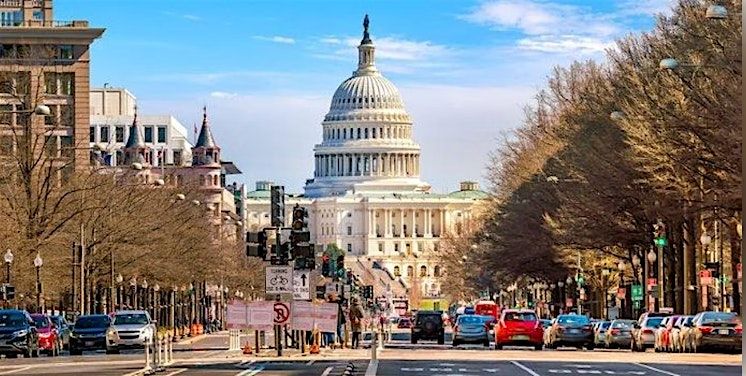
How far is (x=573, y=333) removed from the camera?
7988 cm

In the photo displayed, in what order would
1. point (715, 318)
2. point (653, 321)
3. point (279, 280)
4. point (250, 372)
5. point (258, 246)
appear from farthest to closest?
point (653, 321)
point (715, 318)
point (258, 246)
point (279, 280)
point (250, 372)

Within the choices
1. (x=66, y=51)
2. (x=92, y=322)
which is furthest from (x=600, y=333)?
(x=66, y=51)

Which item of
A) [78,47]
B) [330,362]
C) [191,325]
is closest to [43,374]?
[330,362]

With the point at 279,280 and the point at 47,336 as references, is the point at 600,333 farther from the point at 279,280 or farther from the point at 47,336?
the point at 279,280

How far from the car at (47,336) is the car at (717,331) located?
853 inches

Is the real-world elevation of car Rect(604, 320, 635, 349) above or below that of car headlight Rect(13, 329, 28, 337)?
Answer: below

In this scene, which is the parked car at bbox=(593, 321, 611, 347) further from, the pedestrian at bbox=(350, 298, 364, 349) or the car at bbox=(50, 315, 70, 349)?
the car at bbox=(50, 315, 70, 349)

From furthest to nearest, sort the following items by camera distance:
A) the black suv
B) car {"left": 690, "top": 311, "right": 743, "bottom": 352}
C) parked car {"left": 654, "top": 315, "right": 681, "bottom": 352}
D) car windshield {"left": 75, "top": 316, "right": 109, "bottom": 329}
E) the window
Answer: the window → the black suv → car windshield {"left": 75, "top": 316, "right": 109, "bottom": 329} → parked car {"left": 654, "top": 315, "right": 681, "bottom": 352} → car {"left": 690, "top": 311, "right": 743, "bottom": 352}

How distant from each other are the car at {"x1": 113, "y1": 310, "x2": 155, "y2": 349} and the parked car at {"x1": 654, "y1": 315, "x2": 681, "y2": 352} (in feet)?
54.5

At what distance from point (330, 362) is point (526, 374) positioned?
392 inches

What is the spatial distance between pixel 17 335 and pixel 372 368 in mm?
21795

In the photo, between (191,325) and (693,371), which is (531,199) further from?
(693,371)

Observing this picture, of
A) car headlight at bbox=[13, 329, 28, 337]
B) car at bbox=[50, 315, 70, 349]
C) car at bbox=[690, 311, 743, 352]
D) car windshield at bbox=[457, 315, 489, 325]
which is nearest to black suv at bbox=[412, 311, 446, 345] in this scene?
car windshield at bbox=[457, 315, 489, 325]

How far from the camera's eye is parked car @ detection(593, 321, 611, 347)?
266ft
